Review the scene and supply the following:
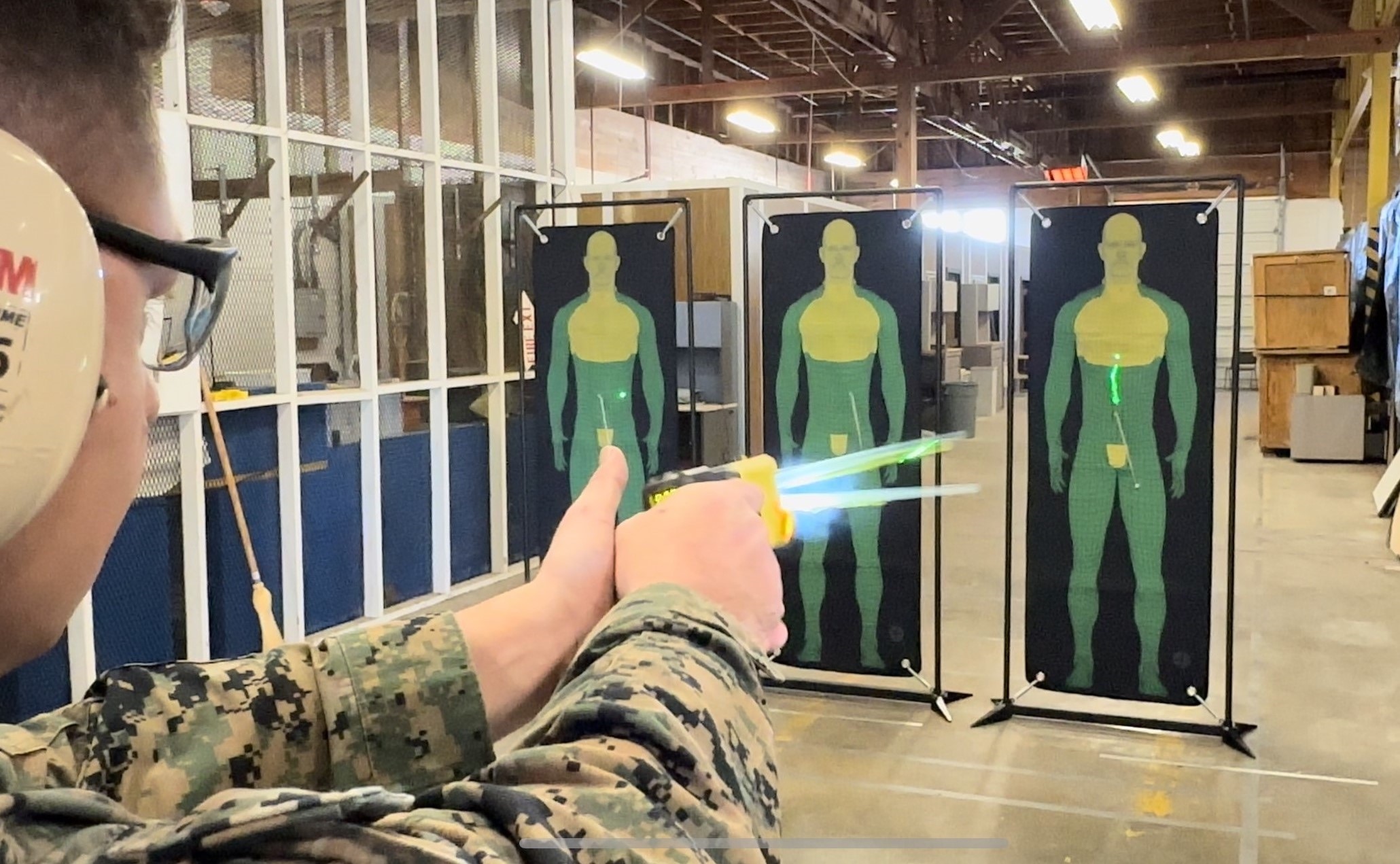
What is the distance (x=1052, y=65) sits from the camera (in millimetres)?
11398

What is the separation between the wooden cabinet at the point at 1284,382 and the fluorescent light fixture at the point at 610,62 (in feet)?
18.4

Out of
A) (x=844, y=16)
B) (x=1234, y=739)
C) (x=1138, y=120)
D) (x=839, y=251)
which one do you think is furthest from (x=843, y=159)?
(x=1234, y=739)

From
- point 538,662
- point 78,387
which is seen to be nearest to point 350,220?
point 538,662

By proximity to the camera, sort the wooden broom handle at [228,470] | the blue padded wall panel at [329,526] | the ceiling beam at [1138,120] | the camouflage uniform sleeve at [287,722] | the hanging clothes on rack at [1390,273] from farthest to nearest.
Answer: the ceiling beam at [1138,120]
the hanging clothes on rack at [1390,273]
the blue padded wall panel at [329,526]
the wooden broom handle at [228,470]
the camouflage uniform sleeve at [287,722]

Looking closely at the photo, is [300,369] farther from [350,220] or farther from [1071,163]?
[1071,163]

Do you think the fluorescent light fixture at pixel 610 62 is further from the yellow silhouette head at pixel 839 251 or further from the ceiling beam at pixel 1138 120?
the ceiling beam at pixel 1138 120

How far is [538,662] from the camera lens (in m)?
0.97

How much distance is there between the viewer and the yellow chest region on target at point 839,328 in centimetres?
391

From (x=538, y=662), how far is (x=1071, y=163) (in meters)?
18.5

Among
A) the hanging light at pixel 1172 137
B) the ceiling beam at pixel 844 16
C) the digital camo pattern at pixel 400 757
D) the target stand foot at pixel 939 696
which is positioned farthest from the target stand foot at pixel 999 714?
the hanging light at pixel 1172 137

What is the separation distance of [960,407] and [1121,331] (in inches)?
330

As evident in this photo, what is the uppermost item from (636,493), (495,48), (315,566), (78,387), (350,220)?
(495,48)

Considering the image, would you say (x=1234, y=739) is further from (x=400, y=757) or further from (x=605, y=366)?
(x=400, y=757)

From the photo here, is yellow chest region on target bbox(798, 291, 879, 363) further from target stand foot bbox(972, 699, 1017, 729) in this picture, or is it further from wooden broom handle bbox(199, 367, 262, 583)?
wooden broom handle bbox(199, 367, 262, 583)
